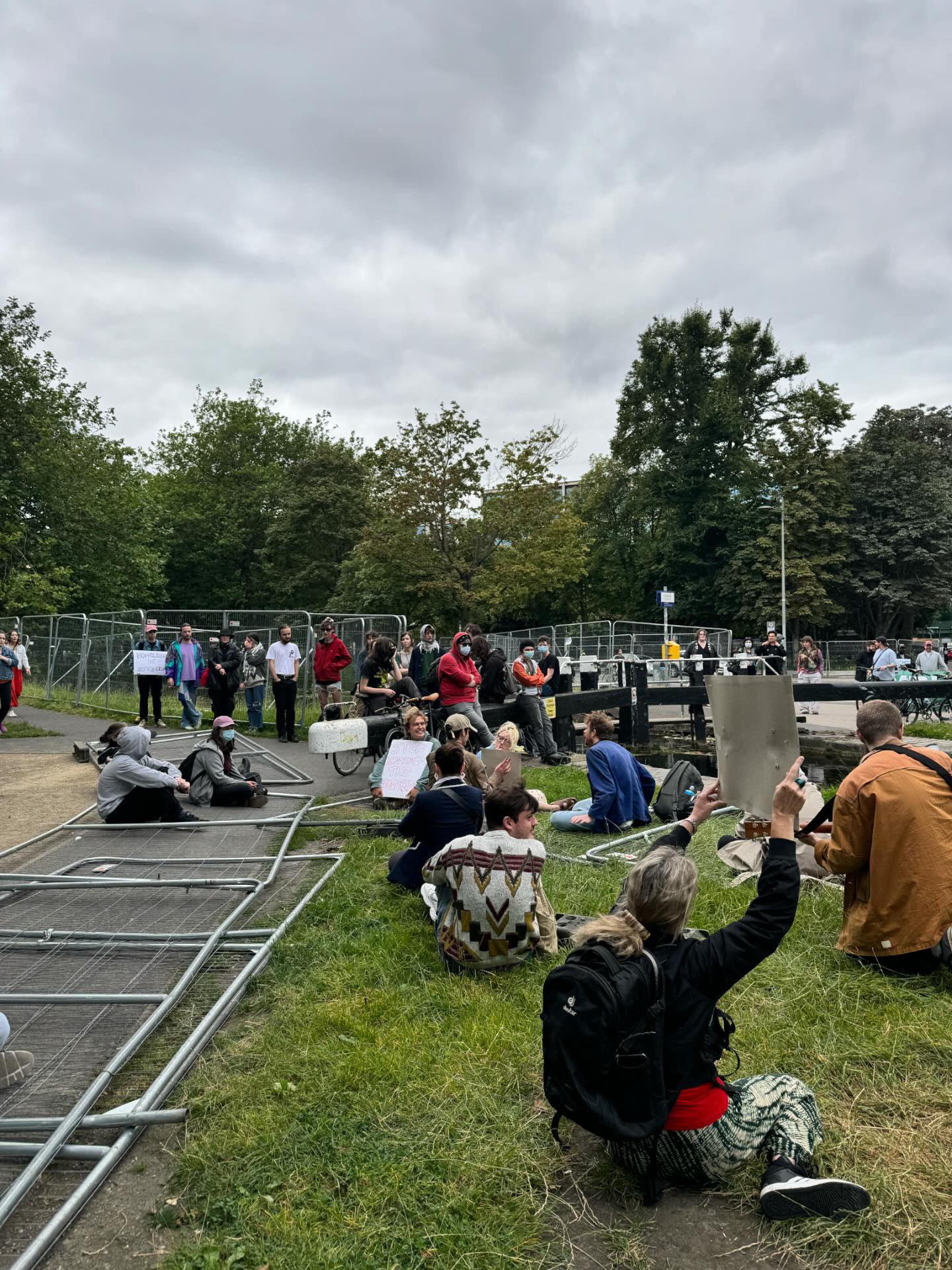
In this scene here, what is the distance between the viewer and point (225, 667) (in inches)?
571

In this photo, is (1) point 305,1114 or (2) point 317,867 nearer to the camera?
(1) point 305,1114

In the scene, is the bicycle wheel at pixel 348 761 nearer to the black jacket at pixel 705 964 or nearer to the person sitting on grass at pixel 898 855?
the person sitting on grass at pixel 898 855

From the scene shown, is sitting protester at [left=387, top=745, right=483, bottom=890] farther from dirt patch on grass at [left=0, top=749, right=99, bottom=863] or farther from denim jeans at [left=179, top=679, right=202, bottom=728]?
denim jeans at [left=179, top=679, right=202, bottom=728]

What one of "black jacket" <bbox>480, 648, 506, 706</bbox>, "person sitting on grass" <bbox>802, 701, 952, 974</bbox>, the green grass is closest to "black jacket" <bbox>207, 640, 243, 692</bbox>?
the green grass

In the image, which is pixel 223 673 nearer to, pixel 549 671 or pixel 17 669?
pixel 549 671

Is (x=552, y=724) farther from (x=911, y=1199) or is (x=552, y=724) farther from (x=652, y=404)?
(x=652, y=404)

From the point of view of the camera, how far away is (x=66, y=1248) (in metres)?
2.84

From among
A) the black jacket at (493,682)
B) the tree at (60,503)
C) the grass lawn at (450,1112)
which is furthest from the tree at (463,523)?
the grass lawn at (450,1112)

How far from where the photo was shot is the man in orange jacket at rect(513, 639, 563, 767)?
1349 cm

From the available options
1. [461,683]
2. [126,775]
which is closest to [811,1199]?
[126,775]

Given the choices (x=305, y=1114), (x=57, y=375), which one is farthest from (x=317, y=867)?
(x=57, y=375)

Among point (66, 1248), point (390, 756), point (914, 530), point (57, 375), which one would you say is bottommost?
point (66, 1248)

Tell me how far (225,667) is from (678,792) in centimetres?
828

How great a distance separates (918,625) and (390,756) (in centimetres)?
4983
